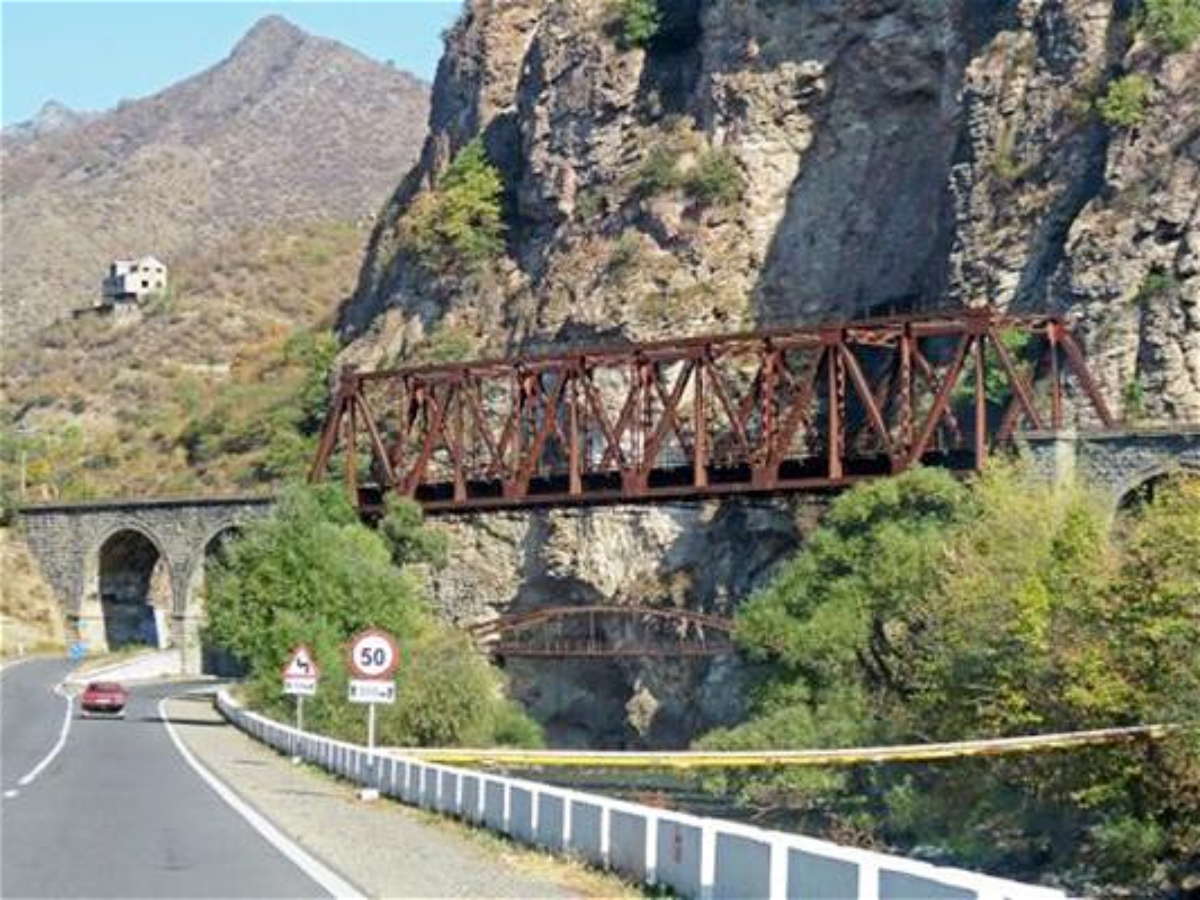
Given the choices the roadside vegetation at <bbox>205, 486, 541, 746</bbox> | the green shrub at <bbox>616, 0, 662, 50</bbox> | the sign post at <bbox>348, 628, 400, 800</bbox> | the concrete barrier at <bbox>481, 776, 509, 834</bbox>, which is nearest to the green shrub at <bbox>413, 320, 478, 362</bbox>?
the green shrub at <bbox>616, 0, 662, 50</bbox>

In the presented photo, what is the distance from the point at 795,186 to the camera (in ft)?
335

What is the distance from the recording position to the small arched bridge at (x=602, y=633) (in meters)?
90.9

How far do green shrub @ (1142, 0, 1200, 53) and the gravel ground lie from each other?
46.8 meters

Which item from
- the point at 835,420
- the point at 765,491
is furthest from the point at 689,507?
the point at 835,420

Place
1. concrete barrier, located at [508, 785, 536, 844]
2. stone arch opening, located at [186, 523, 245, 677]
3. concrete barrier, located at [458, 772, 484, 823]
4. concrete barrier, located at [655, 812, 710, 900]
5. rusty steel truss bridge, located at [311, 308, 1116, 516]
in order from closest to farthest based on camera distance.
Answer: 1. concrete barrier, located at [655, 812, 710, 900]
2. concrete barrier, located at [508, 785, 536, 844]
3. concrete barrier, located at [458, 772, 484, 823]
4. rusty steel truss bridge, located at [311, 308, 1116, 516]
5. stone arch opening, located at [186, 523, 245, 677]

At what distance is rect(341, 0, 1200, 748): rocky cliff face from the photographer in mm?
77438

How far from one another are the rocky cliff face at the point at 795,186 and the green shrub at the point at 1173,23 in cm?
42

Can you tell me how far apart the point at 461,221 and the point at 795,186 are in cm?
1764

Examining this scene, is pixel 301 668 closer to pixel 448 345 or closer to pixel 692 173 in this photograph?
pixel 692 173

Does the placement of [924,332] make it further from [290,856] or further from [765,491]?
[290,856]

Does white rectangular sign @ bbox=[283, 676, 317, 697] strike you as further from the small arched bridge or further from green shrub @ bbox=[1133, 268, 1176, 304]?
the small arched bridge

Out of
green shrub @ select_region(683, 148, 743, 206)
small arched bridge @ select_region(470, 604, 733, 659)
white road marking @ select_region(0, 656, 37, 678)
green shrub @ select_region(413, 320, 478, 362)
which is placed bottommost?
white road marking @ select_region(0, 656, 37, 678)

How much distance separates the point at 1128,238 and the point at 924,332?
7.84 meters

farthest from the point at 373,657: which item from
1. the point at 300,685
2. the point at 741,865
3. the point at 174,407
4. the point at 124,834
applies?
the point at 174,407
